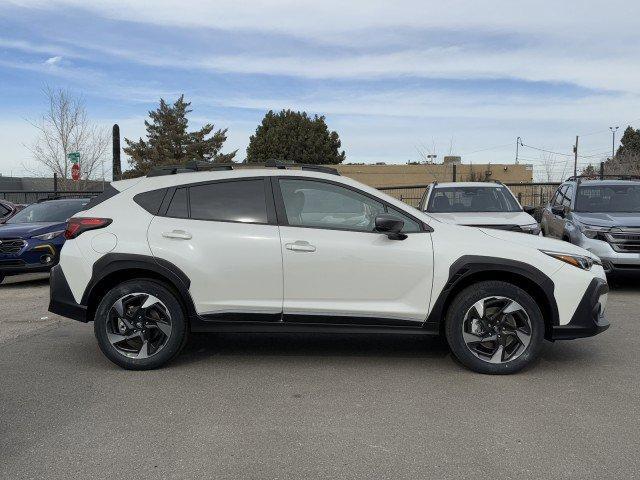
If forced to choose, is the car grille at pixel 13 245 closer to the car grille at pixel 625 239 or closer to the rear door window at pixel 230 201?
the rear door window at pixel 230 201

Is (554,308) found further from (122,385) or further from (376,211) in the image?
(122,385)

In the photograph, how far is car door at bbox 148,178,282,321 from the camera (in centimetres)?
503

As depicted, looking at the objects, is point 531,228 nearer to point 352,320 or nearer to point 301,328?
point 352,320

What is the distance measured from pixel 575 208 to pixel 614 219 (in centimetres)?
110

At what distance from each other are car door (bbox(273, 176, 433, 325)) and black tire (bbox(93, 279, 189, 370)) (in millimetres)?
924

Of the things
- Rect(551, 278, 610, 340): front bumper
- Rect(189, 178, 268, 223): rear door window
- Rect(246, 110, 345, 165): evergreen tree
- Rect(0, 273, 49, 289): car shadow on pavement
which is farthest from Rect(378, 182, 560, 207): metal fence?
Rect(246, 110, 345, 165): evergreen tree

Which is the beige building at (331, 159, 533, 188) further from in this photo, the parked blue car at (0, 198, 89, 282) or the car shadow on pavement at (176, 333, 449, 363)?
the car shadow on pavement at (176, 333, 449, 363)

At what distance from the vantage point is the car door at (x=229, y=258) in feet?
16.5

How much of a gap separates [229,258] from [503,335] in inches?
93.0

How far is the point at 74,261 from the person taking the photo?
17.0 ft

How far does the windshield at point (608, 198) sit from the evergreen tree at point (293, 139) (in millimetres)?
46596

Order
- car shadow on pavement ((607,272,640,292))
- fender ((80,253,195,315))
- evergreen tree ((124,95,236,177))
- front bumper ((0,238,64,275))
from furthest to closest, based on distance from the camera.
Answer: evergreen tree ((124,95,236,177)) < front bumper ((0,238,64,275)) < car shadow on pavement ((607,272,640,292)) < fender ((80,253,195,315))

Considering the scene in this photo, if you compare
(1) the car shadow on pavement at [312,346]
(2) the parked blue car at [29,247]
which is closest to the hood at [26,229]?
(2) the parked blue car at [29,247]

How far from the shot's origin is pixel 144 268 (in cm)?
509
